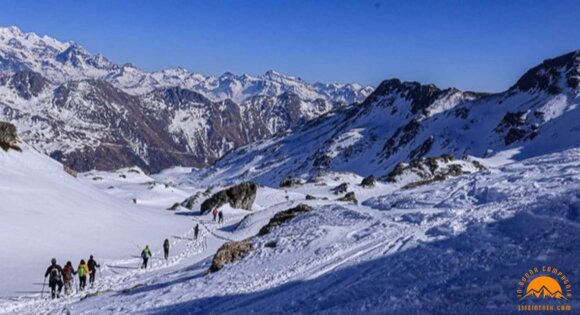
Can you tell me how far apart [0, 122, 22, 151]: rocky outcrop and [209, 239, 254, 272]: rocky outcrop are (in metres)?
50.6

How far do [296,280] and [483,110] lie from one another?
18271 cm

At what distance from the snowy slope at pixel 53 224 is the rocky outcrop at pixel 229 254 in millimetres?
11608

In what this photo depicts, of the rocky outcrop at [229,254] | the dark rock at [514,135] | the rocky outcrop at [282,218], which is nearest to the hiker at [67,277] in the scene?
the rocky outcrop at [229,254]

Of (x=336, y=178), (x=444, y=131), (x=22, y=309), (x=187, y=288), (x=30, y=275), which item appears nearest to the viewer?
(x=187, y=288)

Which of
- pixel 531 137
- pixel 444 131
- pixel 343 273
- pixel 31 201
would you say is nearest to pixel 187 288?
pixel 343 273

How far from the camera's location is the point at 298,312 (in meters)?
17.1

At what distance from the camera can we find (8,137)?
68312mm

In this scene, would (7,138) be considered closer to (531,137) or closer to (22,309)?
(22,309)

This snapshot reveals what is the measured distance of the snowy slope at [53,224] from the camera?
117ft

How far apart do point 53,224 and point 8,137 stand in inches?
1148

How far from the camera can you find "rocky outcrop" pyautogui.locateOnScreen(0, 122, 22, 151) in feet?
219

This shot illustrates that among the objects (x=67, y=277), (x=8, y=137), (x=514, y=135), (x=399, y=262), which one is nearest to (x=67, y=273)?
(x=67, y=277)

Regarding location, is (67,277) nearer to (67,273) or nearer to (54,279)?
(67,273)

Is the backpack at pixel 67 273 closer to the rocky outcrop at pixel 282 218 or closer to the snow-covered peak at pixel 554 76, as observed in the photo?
the rocky outcrop at pixel 282 218
